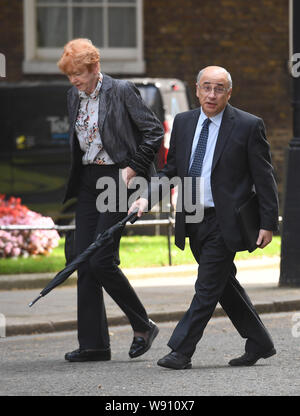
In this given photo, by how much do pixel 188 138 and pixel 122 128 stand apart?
46 centimetres

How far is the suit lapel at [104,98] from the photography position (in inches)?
281

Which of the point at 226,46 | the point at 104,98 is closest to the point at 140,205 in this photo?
the point at 104,98

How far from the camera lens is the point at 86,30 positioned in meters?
16.9

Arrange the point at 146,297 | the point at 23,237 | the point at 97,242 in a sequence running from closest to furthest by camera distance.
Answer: the point at 97,242 < the point at 146,297 < the point at 23,237

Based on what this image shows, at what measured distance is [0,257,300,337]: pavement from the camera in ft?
29.9

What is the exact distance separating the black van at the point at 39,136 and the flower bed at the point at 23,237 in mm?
1921

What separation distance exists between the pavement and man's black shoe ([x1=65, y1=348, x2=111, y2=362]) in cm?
148

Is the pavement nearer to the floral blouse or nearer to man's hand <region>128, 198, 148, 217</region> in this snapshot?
the floral blouse

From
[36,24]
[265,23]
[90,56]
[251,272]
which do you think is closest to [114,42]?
[36,24]

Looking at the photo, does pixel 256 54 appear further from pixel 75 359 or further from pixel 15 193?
pixel 75 359

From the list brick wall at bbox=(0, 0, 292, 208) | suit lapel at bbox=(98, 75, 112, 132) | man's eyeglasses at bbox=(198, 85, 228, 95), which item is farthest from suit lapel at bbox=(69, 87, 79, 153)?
brick wall at bbox=(0, 0, 292, 208)

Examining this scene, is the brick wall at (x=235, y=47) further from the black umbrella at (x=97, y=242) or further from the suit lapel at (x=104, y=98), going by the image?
the black umbrella at (x=97, y=242)

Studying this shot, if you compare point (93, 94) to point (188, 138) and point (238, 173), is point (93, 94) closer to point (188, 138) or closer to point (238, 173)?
point (188, 138)

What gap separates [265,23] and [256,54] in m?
0.47
